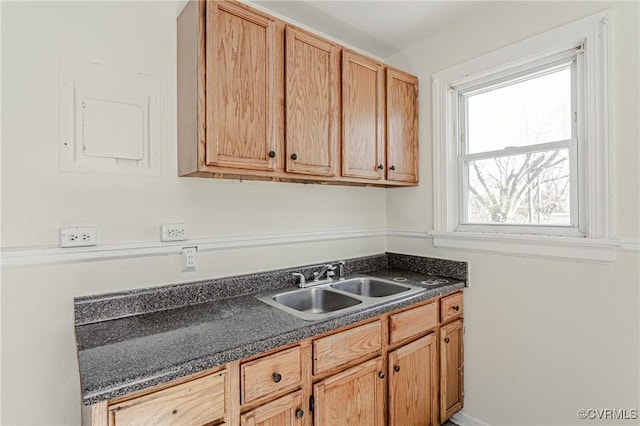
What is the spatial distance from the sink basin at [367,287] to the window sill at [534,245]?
47cm

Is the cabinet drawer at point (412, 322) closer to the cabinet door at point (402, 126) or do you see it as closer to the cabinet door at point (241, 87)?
the cabinet door at point (402, 126)

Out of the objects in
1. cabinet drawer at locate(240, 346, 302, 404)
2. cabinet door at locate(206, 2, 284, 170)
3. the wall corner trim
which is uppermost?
cabinet door at locate(206, 2, 284, 170)

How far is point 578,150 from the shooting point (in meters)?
1.75

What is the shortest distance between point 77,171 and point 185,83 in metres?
0.61

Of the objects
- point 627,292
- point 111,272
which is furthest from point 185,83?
point 627,292

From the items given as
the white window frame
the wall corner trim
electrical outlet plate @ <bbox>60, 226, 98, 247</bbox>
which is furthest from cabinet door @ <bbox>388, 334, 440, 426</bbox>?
electrical outlet plate @ <bbox>60, 226, 98, 247</bbox>

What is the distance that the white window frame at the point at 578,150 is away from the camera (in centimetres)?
160

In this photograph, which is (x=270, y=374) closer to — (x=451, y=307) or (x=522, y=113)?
(x=451, y=307)

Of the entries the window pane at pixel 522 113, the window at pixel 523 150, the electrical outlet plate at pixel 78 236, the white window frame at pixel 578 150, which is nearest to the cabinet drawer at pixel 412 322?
the white window frame at pixel 578 150

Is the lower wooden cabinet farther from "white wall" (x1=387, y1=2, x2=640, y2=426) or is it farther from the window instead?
the window

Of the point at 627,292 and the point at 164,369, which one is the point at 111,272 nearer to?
the point at 164,369

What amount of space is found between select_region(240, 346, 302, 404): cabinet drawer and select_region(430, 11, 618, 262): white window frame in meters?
1.38

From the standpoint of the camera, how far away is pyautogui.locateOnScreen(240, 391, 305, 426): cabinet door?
1217 millimetres

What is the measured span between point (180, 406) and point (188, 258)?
77 centimetres
